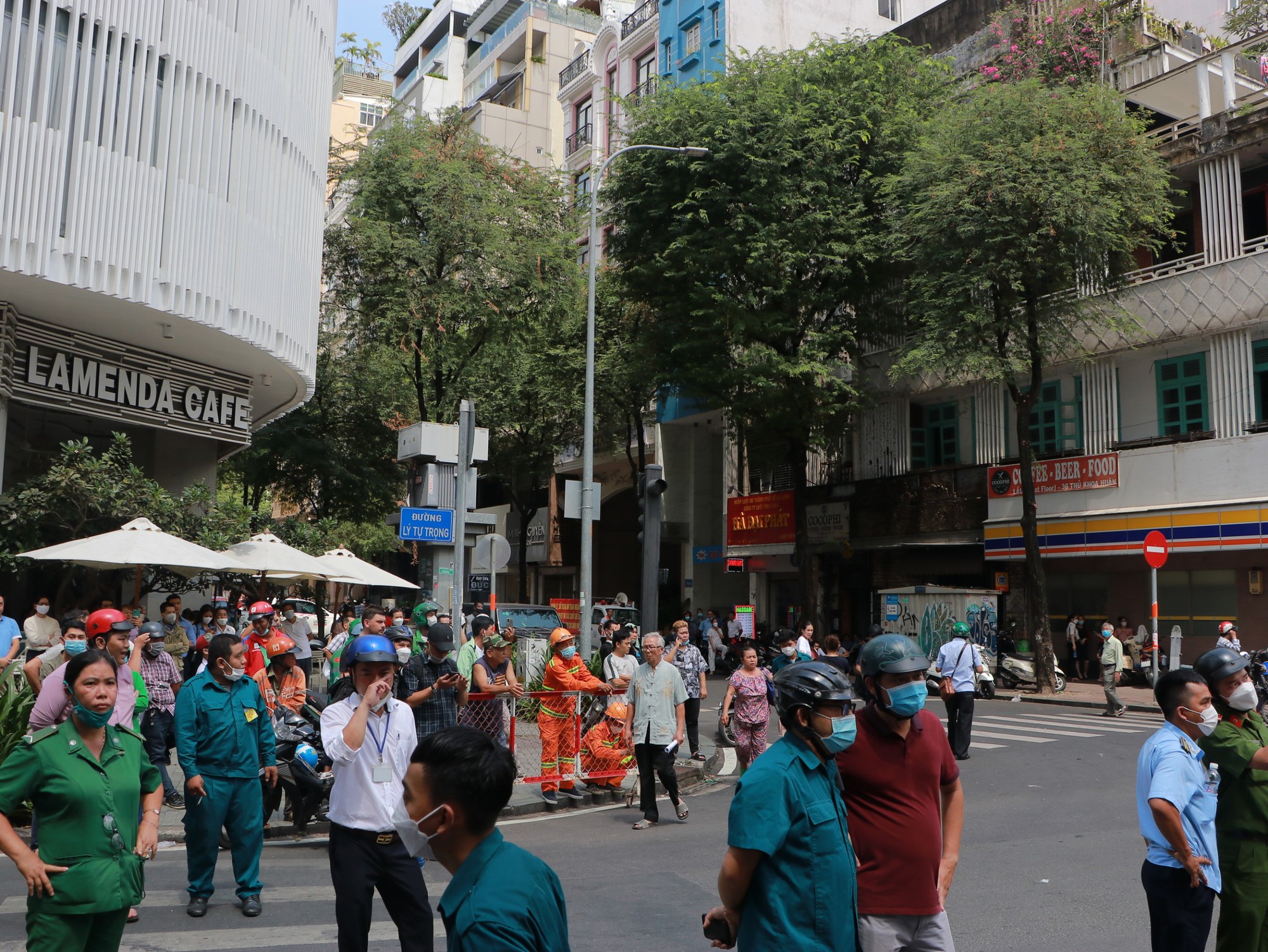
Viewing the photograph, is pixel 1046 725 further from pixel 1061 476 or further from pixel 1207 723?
pixel 1207 723

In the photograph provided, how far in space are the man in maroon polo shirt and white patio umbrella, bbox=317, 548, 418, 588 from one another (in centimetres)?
1571

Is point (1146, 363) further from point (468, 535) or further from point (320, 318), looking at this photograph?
point (320, 318)

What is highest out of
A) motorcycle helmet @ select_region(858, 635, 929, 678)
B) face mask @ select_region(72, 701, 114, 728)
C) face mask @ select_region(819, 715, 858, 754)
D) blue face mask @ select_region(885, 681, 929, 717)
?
motorcycle helmet @ select_region(858, 635, 929, 678)

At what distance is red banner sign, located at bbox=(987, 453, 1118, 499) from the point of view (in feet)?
83.7

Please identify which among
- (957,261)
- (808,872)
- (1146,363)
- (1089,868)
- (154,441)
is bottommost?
(1089,868)

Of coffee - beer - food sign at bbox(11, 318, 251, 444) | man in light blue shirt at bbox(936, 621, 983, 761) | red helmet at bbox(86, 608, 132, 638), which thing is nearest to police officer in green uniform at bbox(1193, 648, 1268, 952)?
red helmet at bbox(86, 608, 132, 638)

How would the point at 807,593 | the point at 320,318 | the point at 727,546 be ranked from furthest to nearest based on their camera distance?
the point at 727,546, the point at 320,318, the point at 807,593

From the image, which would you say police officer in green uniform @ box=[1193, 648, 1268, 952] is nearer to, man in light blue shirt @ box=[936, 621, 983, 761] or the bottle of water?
the bottle of water

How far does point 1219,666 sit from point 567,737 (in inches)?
315

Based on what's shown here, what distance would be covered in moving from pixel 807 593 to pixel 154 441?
52.4 ft

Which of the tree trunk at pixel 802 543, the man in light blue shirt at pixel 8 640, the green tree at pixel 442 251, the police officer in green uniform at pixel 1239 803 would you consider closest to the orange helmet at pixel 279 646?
the man in light blue shirt at pixel 8 640

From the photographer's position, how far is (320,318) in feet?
105

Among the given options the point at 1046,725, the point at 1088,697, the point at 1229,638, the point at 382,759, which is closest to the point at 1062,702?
the point at 1088,697

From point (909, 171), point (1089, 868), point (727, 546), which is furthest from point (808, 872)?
point (727, 546)
